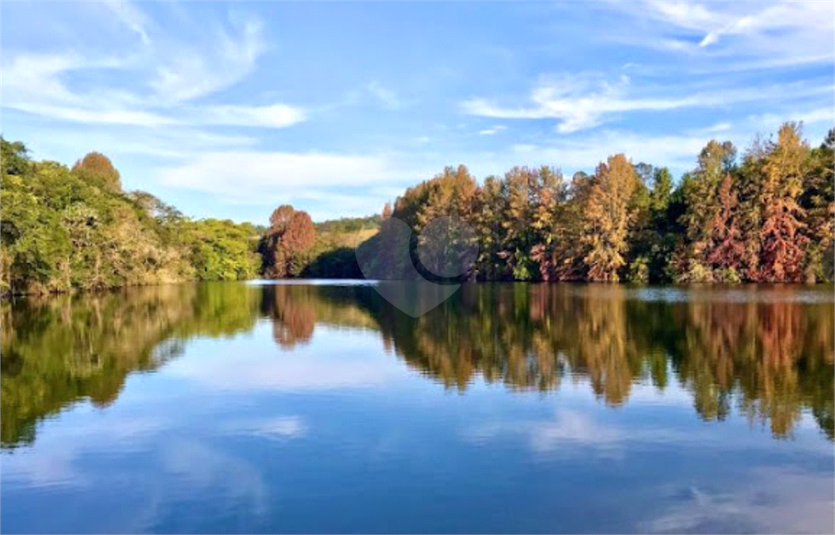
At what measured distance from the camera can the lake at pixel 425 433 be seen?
6199 millimetres

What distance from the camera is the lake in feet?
20.3

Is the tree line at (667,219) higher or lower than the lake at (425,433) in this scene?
higher

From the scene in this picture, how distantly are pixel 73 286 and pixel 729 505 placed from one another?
162 feet

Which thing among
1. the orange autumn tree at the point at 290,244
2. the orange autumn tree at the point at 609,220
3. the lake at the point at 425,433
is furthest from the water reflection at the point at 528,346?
the orange autumn tree at the point at 290,244

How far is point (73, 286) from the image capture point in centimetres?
4806

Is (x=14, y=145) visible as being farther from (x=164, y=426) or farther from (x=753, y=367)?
(x=753, y=367)

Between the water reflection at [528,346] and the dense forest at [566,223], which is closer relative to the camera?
the water reflection at [528,346]

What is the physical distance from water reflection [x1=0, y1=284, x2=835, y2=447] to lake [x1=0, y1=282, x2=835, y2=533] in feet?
0.29

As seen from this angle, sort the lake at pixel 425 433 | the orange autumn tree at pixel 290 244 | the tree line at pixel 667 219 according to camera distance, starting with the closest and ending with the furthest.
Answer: the lake at pixel 425 433 < the tree line at pixel 667 219 < the orange autumn tree at pixel 290 244

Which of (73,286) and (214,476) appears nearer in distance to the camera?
(214,476)

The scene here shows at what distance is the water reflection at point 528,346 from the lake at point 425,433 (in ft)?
0.29

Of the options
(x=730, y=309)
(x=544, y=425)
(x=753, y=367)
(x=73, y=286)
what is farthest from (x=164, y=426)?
(x=73, y=286)

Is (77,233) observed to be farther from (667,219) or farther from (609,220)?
(667,219)

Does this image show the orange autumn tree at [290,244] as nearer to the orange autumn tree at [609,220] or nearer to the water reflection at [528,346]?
the orange autumn tree at [609,220]
